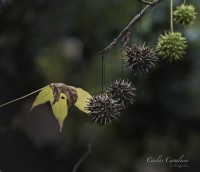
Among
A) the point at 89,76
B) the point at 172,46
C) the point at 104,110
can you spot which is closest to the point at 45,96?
the point at 104,110

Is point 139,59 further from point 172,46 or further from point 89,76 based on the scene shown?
point 89,76

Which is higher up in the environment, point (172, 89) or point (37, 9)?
point (37, 9)

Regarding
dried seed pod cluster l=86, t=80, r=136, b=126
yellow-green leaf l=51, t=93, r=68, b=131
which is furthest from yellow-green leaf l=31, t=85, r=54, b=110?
dried seed pod cluster l=86, t=80, r=136, b=126

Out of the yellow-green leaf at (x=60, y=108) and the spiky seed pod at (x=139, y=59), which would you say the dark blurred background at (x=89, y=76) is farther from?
the spiky seed pod at (x=139, y=59)

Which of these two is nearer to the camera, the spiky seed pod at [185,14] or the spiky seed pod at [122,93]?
the spiky seed pod at [122,93]

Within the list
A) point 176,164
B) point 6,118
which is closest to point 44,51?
point 6,118

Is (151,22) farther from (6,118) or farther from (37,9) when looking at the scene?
(6,118)

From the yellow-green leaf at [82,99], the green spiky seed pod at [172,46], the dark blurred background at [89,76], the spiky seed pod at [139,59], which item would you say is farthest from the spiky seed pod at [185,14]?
the dark blurred background at [89,76]
